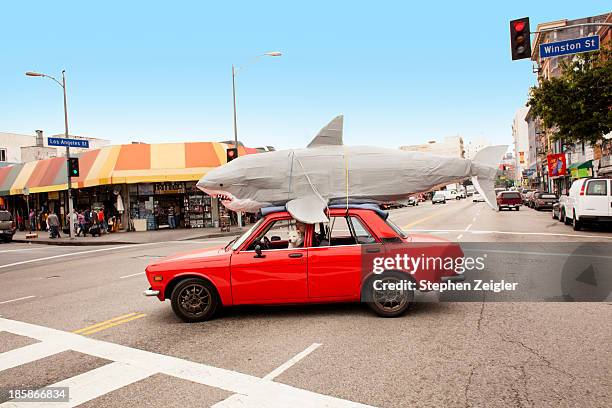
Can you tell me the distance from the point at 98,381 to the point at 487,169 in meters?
5.23

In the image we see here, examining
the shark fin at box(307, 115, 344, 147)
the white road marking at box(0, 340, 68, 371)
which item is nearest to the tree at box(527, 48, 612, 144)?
the shark fin at box(307, 115, 344, 147)

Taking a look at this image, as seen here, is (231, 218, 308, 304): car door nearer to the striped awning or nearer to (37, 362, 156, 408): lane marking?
(37, 362, 156, 408): lane marking

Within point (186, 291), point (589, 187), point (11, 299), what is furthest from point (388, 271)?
point (589, 187)

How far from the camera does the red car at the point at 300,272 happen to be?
585 centimetres

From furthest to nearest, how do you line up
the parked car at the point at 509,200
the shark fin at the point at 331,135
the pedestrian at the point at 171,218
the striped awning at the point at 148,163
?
1. the parked car at the point at 509,200
2. the pedestrian at the point at 171,218
3. the striped awning at the point at 148,163
4. the shark fin at the point at 331,135

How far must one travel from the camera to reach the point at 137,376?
4.28 metres

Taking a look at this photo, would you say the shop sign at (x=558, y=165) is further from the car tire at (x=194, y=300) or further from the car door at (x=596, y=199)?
the car tire at (x=194, y=300)

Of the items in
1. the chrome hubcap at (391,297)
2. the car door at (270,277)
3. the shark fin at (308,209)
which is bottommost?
the chrome hubcap at (391,297)

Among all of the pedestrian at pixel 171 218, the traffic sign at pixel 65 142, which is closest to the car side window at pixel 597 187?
the pedestrian at pixel 171 218

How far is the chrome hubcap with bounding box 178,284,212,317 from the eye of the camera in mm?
5992

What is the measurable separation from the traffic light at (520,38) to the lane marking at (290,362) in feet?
39.6

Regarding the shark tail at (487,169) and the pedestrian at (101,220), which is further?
the pedestrian at (101,220)

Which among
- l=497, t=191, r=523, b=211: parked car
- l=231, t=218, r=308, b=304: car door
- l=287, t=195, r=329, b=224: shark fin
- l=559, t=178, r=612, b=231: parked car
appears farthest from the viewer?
l=497, t=191, r=523, b=211: parked car

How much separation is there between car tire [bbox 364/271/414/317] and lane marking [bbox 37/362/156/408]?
2903 mm
